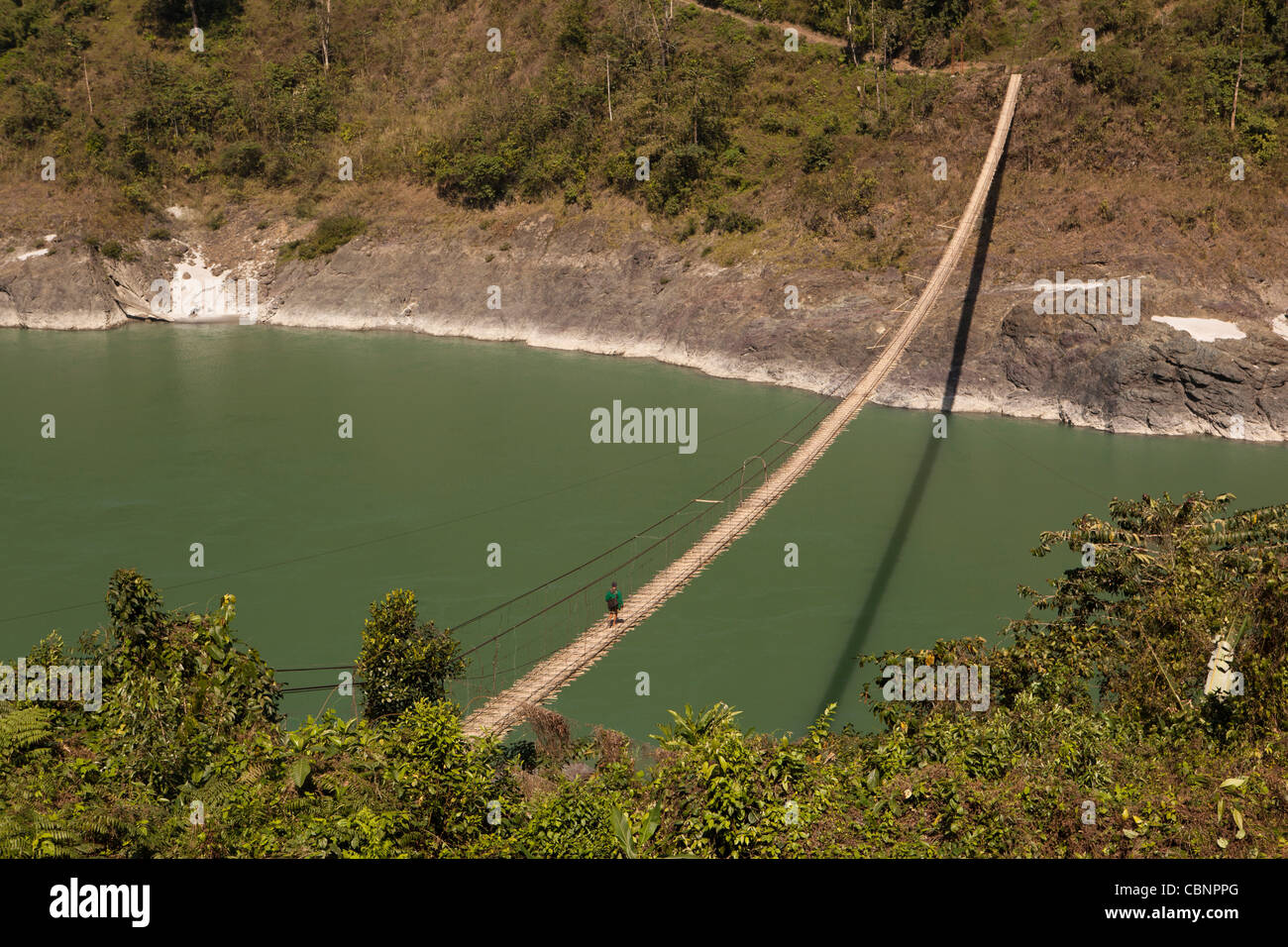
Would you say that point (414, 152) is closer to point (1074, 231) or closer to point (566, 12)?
point (566, 12)

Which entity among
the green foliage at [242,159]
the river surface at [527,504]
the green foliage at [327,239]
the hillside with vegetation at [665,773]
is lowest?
the hillside with vegetation at [665,773]

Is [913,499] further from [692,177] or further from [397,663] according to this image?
[692,177]

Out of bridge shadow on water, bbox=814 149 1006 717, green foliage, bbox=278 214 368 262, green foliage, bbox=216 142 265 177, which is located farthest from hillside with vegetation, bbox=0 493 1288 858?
green foliage, bbox=216 142 265 177

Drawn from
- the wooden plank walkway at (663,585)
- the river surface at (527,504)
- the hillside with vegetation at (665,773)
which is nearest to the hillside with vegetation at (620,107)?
the river surface at (527,504)

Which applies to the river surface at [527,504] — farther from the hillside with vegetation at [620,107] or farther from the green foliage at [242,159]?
the green foliage at [242,159]

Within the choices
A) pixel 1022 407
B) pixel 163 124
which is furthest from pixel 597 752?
pixel 163 124

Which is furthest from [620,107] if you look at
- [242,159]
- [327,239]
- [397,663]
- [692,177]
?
[397,663]
